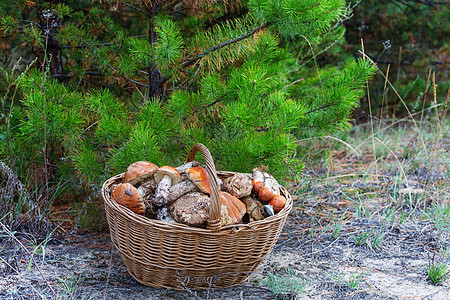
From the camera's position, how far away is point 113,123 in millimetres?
2029

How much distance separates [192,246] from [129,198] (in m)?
0.33

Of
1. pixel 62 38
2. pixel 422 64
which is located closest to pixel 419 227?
pixel 62 38

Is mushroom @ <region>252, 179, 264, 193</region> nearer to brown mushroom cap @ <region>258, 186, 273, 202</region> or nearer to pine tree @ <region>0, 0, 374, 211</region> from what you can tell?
brown mushroom cap @ <region>258, 186, 273, 202</region>

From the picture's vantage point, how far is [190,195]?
1686mm

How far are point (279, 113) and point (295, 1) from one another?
56 centimetres

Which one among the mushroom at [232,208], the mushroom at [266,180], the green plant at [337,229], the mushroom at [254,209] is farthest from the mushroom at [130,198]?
the green plant at [337,229]

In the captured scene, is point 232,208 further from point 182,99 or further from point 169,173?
point 182,99

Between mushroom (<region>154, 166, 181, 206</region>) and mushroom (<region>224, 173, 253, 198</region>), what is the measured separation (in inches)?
9.8

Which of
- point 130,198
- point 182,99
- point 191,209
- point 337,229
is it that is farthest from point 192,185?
point 337,229

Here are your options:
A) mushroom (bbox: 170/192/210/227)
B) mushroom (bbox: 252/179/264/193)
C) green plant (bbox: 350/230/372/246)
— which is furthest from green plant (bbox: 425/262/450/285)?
mushroom (bbox: 170/192/210/227)

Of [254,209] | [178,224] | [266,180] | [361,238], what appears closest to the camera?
[178,224]

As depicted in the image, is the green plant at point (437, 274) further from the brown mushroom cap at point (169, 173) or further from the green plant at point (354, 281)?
the brown mushroom cap at point (169, 173)

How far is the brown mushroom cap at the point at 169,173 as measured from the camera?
1.75 m

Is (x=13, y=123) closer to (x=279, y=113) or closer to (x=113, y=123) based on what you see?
(x=113, y=123)
